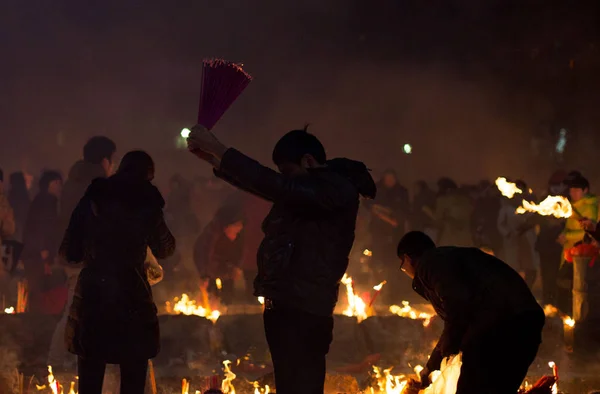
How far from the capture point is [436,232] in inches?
422

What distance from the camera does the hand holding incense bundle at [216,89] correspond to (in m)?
3.27

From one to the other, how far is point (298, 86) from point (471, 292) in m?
13.8

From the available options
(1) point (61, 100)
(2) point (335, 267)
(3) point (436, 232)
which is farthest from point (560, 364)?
(1) point (61, 100)

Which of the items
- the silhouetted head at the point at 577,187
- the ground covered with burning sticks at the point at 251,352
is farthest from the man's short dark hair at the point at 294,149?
the silhouetted head at the point at 577,187

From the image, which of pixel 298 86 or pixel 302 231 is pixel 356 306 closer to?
pixel 302 231

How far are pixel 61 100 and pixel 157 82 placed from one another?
2.19 meters

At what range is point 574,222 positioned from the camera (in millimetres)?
8133

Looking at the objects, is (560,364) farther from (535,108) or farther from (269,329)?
(535,108)

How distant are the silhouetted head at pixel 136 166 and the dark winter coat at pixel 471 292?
1.72 meters

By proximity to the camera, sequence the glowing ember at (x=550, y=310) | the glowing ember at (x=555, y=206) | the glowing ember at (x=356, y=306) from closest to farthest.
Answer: the glowing ember at (x=555, y=206) < the glowing ember at (x=356, y=306) < the glowing ember at (x=550, y=310)

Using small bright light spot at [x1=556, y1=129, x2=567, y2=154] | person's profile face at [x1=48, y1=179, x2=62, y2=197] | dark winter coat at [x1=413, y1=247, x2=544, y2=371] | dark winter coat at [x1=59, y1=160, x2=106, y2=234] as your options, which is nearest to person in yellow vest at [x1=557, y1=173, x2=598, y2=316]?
dark winter coat at [x1=413, y1=247, x2=544, y2=371]

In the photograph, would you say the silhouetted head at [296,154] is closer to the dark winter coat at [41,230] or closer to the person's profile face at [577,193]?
the dark winter coat at [41,230]

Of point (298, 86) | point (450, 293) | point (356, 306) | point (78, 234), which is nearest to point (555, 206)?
point (356, 306)

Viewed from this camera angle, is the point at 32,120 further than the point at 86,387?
Yes
